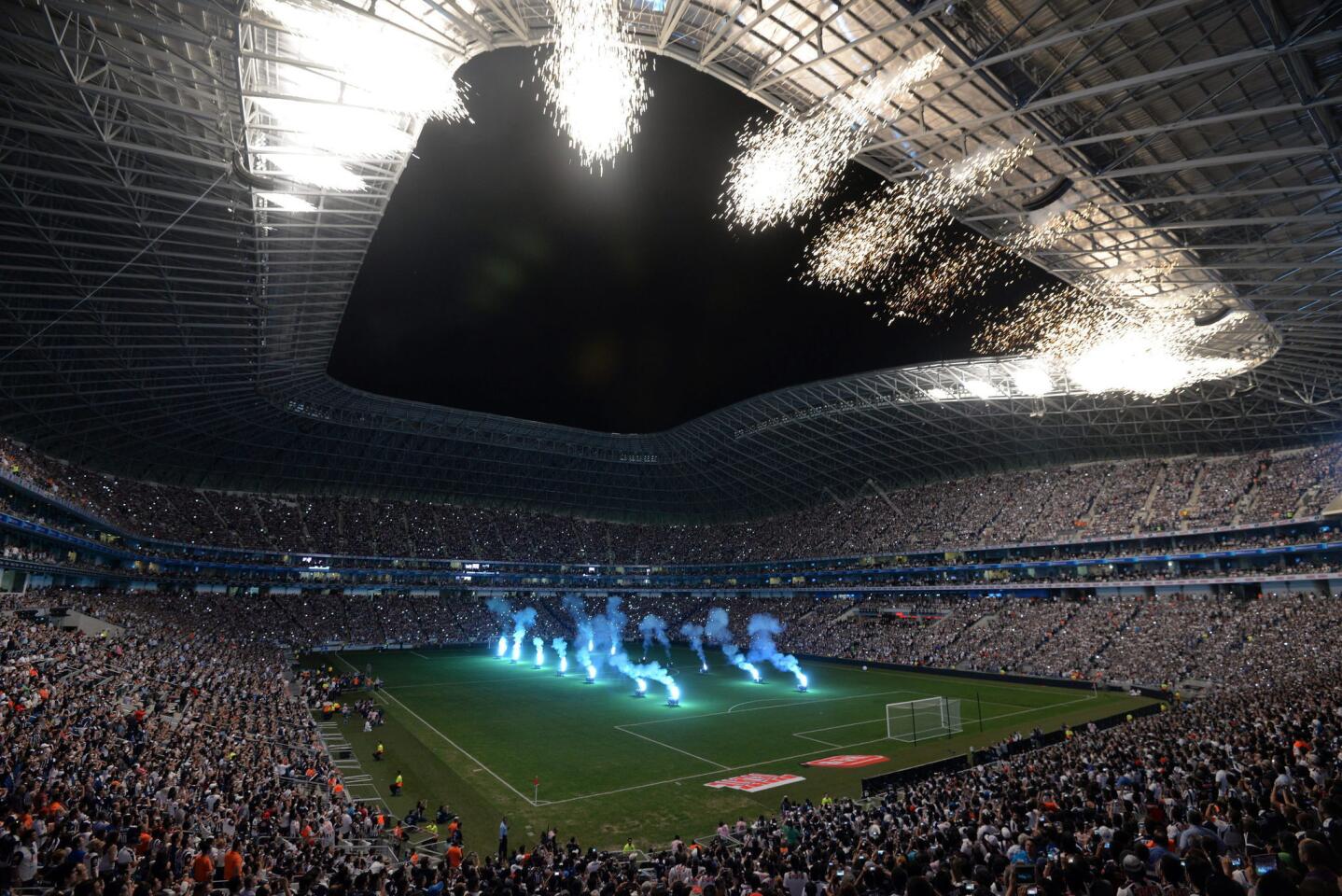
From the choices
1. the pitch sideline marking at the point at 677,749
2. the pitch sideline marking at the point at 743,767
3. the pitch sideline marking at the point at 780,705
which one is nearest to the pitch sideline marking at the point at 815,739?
the pitch sideline marking at the point at 743,767

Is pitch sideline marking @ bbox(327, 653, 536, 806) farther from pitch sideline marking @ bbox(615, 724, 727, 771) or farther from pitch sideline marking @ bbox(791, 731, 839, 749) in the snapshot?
pitch sideline marking @ bbox(791, 731, 839, 749)

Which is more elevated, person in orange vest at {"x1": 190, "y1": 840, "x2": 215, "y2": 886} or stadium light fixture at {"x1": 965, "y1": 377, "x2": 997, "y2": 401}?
stadium light fixture at {"x1": 965, "y1": 377, "x2": 997, "y2": 401}

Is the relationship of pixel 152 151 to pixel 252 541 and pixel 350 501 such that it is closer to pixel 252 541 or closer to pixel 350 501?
pixel 252 541

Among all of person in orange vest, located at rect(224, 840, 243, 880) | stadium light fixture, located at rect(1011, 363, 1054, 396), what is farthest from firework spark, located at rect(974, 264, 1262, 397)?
person in orange vest, located at rect(224, 840, 243, 880)

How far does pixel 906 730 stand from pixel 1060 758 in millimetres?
13534

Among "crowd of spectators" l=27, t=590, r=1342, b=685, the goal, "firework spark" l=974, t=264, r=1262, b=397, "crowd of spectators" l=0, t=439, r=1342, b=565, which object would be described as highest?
"firework spark" l=974, t=264, r=1262, b=397

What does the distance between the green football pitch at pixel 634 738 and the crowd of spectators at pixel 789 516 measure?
1821 centimetres

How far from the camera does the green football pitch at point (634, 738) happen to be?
2355 centimetres

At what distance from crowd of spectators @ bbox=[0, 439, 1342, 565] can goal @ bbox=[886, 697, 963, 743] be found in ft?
95.3

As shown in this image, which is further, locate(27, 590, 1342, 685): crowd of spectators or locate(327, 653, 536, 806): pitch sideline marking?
locate(27, 590, 1342, 685): crowd of spectators

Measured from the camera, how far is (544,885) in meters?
11.7

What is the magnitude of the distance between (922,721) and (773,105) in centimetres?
2993

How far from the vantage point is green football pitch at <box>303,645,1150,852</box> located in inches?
927

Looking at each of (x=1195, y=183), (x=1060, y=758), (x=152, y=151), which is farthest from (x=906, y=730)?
(x=152, y=151)
